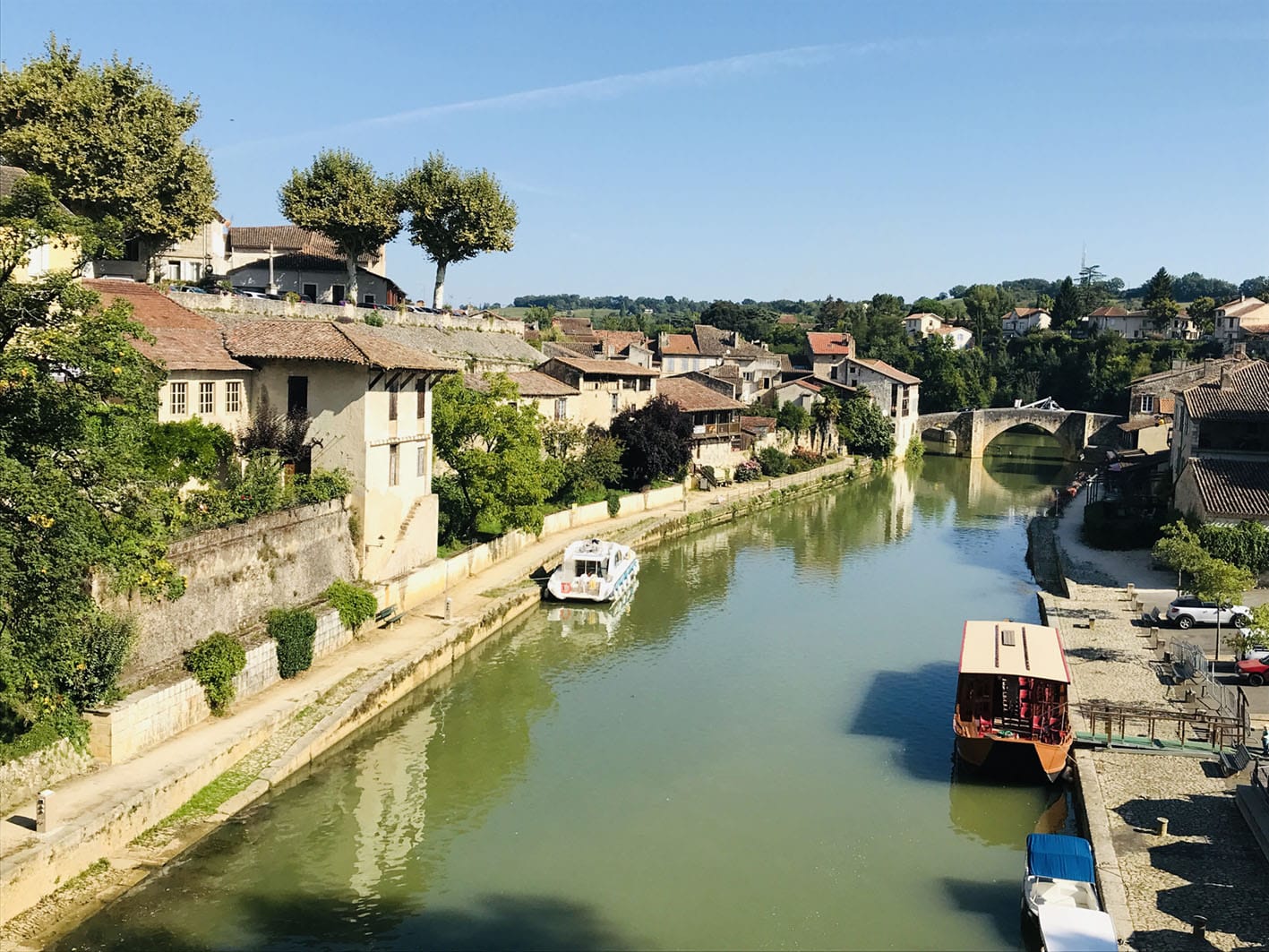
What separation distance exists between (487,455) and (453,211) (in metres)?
25.9

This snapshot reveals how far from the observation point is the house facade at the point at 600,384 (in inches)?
2057

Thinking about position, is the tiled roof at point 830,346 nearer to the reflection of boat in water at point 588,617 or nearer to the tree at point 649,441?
the tree at point 649,441

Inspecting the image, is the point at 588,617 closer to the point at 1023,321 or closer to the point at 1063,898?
the point at 1063,898

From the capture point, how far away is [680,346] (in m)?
88.4

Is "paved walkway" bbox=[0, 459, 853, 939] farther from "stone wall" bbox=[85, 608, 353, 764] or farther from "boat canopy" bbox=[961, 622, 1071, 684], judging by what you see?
"boat canopy" bbox=[961, 622, 1071, 684]

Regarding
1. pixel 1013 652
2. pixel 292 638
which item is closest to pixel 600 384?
pixel 292 638

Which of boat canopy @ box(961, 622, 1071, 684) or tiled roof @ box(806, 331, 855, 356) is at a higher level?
tiled roof @ box(806, 331, 855, 356)

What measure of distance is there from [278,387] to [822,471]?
43602mm

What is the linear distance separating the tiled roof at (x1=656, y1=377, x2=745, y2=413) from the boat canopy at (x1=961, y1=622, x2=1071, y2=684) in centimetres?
3439

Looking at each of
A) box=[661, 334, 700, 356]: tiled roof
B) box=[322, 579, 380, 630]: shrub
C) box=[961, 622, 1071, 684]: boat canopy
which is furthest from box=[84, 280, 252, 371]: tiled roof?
box=[661, 334, 700, 356]: tiled roof

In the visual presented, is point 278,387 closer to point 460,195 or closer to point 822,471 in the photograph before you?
point 460,195

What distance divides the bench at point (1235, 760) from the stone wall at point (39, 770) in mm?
19655

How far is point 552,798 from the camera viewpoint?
21.0m

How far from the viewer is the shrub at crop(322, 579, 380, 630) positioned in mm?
26766
